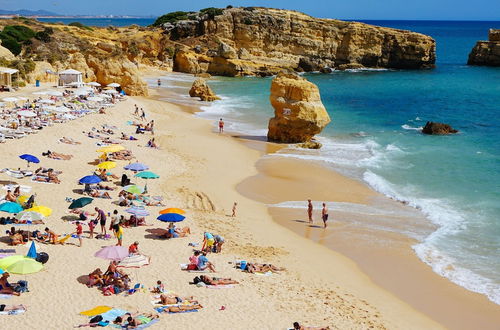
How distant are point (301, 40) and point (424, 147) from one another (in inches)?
1961

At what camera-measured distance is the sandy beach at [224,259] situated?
11961 mm

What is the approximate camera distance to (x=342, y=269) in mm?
15422

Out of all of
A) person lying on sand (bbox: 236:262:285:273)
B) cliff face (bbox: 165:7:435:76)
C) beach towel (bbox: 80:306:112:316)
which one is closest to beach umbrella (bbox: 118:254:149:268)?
beach towel (bbox: 80:306:112:316)

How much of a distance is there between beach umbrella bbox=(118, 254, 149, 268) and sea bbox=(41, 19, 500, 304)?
805 centimetres

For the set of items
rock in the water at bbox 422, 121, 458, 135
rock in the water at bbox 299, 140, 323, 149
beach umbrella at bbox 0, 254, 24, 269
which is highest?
rock in the water at bbox 422, 121, 458, 135

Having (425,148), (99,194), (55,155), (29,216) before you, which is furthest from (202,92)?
(29,216)

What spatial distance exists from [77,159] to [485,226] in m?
16.7

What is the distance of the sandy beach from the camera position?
471 inches

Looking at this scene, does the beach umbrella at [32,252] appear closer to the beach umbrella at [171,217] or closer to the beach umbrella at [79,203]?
the beach umbrella at [79,203]

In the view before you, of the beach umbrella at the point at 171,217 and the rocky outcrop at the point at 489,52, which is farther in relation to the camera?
the rocky outcrop at the point at 489,52

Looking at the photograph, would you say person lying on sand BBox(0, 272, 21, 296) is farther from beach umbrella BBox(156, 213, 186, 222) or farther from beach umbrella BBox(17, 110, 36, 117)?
beach umbrella BBox(17, 110, 36, 117)

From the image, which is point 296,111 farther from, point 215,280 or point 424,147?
point 215,280

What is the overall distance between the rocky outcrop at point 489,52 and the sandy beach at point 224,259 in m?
71.2

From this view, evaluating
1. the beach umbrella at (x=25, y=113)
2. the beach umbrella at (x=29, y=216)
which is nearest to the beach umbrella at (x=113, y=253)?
the beach umbrella at (x=29, y=216)
